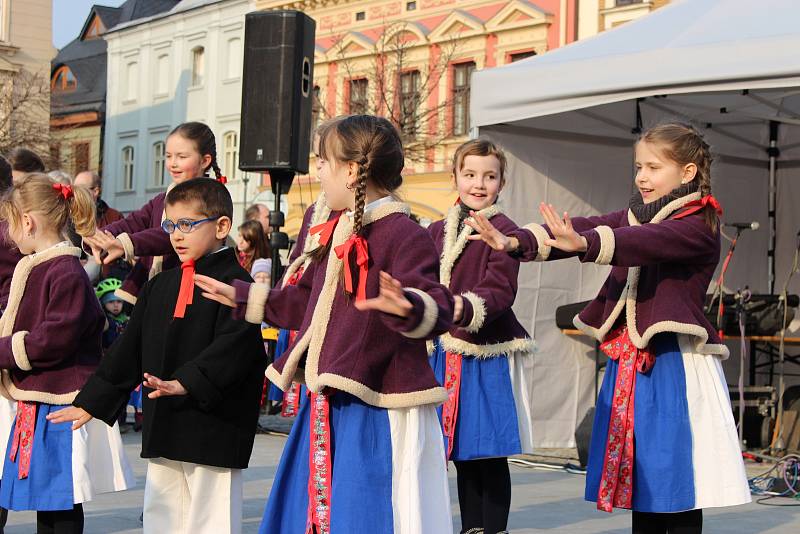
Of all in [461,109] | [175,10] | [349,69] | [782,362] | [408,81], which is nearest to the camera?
[782,362]

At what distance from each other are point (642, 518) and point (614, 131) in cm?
534

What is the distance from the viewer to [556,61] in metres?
7.88

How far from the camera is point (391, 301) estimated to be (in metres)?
3.27

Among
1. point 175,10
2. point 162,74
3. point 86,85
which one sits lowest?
point 162,74

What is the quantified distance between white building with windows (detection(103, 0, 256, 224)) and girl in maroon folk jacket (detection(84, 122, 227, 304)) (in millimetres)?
29457

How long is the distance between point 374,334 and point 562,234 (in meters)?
0.75

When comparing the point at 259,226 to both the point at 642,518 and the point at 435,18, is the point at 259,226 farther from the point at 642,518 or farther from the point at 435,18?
the point at 435,18

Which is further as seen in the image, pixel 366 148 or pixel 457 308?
pixel 457 308

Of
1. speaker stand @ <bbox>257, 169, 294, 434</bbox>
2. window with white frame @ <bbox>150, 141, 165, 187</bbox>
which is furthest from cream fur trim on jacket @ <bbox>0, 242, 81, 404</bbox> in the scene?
window with white frame @ <bbox>150, 141, 165, 187</bbox>

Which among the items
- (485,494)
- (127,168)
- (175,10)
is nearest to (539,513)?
(485,494)

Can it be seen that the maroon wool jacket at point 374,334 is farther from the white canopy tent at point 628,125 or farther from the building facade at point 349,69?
the building facade at point 349,69

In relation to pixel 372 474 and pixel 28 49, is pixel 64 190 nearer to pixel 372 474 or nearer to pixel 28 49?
pixel 372 474

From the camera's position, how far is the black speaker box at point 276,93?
10.7 meters

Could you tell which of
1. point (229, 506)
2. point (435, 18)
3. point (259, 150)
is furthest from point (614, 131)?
point (435, 18)
